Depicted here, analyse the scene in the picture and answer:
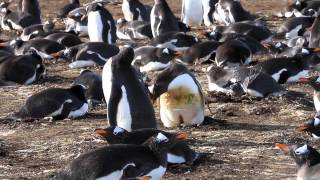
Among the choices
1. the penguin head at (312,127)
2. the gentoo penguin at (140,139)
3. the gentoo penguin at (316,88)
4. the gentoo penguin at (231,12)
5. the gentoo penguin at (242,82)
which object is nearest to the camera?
the gentoo penguin at (140,139)

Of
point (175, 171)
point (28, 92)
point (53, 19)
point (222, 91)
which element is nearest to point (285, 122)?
point (222, 91)

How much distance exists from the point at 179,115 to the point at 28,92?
303cm

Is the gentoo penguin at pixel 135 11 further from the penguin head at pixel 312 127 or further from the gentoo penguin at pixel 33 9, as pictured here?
the penguin head at pixel 312 127

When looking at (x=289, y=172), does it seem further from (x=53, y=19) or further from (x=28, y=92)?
(x=53, y=19)

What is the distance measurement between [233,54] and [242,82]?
6.36 ft

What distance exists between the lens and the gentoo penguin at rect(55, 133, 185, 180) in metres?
5.88

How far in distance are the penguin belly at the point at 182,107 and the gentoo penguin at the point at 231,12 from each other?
8.32 metres

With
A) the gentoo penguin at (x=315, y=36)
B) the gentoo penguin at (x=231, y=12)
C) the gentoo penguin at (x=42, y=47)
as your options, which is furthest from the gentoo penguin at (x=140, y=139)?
the gentoo penguin at (x=231, y=12)

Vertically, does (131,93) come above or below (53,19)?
above

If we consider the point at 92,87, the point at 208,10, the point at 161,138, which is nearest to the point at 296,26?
the point at 208,10

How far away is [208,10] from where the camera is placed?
1805cm

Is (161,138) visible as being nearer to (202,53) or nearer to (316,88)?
(316,88)

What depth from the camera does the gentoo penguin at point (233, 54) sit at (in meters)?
11.7

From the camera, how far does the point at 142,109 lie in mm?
7730
